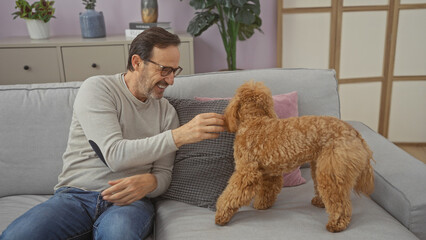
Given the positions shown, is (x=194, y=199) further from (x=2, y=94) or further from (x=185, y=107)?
(x=2, y=94)

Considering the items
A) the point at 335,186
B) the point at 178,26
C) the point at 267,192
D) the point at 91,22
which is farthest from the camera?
the point at 178,26

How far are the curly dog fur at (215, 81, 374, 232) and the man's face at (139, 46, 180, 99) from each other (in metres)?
0.31

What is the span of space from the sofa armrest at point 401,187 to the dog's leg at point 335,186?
0.23 meters

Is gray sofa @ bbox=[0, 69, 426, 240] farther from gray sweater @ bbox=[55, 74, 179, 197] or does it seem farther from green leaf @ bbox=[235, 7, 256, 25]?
green leaf @ bbox=[235, 7, 256, 25]

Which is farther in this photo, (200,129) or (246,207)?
(246,207)

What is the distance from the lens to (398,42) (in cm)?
298

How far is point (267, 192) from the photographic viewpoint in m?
1.43

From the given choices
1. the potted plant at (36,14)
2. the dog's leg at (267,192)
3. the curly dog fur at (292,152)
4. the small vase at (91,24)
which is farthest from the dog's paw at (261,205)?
the potted plant at (36,14)

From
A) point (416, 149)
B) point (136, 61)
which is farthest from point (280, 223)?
point (416, 149)

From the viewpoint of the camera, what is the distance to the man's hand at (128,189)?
133 centimetres

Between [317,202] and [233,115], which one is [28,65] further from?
[317,202]

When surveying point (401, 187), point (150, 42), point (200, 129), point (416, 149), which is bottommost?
point (416, 149)

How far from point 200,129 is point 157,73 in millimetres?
317

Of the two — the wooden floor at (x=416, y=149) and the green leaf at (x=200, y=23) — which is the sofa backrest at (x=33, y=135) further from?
the wooden floor at (x=416, y=149)
